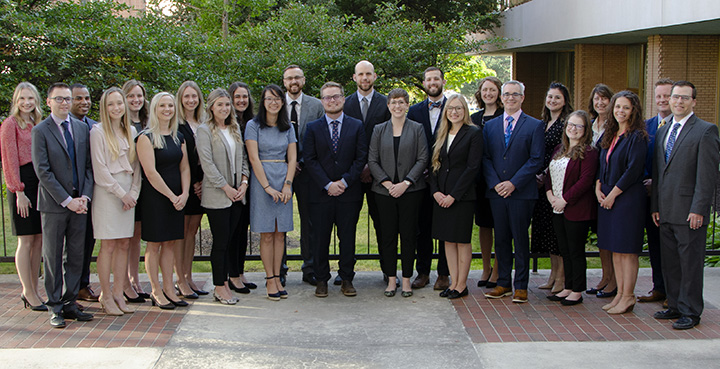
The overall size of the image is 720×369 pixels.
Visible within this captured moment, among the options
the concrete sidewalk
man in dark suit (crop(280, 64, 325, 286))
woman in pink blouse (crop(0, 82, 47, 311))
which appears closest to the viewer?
the concrete sidewalk

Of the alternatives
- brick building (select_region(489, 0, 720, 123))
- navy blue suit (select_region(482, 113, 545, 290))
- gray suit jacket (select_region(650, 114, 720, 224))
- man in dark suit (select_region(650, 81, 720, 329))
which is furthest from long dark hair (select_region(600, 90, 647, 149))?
brick building (select_region(489, 0, 720, 123))

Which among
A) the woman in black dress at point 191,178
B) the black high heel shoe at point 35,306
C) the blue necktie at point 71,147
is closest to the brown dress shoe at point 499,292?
the woman in black dress at point 191,178

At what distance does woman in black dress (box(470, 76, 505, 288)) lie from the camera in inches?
275

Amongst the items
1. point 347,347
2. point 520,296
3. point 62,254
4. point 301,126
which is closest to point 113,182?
point 62,254

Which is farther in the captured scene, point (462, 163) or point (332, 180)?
point (332, 180)

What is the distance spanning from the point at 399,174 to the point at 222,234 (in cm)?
185

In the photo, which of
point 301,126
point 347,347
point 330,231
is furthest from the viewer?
point 301,126

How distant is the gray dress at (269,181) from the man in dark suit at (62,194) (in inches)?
Result: 60.8

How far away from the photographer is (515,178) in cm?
651

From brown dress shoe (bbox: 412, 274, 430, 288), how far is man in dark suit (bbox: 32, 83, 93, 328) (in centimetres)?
327

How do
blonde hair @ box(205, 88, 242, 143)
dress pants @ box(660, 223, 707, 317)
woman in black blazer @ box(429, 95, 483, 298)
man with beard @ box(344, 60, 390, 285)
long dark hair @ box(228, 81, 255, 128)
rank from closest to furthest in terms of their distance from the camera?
dress pants @ box(660, 223, 707, 317)
blonde hair @ box(205, 88, 242, 143)
woman in black blazer @ box(429, 95, 483, 298)
long dark hair @ box(228, 81, 255, 128)
man with beard @ box(344, 60, 390, 285)

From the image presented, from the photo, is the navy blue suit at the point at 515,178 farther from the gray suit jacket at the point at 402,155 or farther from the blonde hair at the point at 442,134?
the gray suit jacket at the point at 402,155

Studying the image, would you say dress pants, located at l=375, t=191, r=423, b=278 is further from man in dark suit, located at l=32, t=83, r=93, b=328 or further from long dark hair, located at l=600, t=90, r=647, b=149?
man in dark suit, located at l=32, t=83, r=93, b=328

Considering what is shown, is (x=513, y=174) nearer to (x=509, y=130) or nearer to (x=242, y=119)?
(x=509, y=130)
